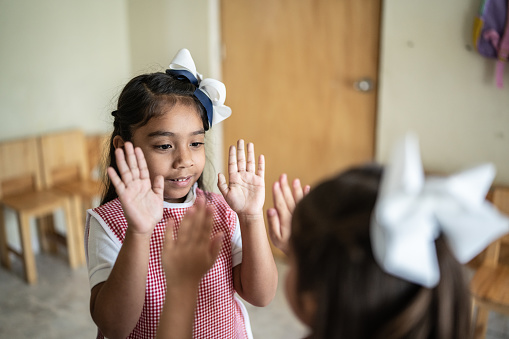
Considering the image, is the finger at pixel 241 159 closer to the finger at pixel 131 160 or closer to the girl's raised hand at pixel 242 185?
the girl's raised hand at pixel 242 185

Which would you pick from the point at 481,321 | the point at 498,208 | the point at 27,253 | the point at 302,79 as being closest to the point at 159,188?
the point at 481,321

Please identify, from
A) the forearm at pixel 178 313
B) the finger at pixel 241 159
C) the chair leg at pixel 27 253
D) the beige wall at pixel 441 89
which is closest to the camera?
the forearm at pixel 178 313

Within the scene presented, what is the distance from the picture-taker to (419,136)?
233 cm

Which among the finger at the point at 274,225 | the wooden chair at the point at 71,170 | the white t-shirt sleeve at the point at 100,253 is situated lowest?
the wooden chair at the point at 71,170

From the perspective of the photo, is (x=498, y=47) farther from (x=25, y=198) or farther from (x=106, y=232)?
(x=25, y=198)

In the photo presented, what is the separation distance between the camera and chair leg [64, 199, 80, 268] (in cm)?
284

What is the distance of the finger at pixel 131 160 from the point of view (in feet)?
3.09

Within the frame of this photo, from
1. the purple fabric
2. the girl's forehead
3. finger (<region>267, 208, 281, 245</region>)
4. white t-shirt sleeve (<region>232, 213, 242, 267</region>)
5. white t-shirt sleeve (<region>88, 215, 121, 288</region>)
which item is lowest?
white t-shirt sleeve (<region>232, 213, 242, 267</region>)

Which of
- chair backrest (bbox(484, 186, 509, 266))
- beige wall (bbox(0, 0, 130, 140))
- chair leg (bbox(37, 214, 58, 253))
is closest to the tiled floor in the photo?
chair leg (bbox(37, 214, 58, 253))

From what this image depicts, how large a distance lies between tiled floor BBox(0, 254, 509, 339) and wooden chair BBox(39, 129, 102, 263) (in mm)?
316

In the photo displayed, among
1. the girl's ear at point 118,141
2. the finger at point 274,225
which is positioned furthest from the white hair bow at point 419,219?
the girl's ear at point 118,141

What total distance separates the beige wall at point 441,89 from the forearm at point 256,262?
1.52 m

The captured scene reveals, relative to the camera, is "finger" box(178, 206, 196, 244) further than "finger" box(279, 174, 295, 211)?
No

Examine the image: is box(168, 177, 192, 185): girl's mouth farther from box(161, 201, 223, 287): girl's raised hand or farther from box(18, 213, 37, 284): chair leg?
box(18, 213, 37, 284): chair leg
